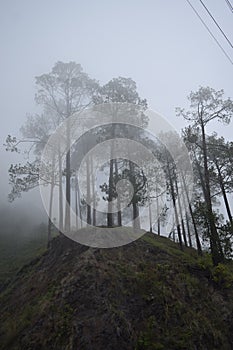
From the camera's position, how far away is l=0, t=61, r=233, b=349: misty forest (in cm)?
747

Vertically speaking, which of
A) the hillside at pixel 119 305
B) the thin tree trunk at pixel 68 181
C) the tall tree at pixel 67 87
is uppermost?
the tall tree at pixel 67 87

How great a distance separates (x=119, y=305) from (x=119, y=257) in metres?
2.76

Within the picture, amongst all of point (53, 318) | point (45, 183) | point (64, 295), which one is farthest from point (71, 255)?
point (45, 183)

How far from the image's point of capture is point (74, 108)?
687 inches

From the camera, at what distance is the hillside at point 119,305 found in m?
7.09

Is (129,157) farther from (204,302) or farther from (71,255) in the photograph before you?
(204,302)

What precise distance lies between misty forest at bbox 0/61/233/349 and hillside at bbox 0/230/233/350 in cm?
4

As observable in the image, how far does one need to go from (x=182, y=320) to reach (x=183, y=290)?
1505 mm

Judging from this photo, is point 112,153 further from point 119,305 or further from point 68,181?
point 119,305

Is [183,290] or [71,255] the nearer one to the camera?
[183,290]

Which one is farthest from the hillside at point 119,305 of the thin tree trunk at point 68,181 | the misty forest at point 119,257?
the thin tree trunk at point 68,181

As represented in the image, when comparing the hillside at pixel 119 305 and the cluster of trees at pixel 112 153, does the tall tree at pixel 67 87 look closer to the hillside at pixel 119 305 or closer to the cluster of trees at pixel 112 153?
the cluster of trees at pixel 112 153

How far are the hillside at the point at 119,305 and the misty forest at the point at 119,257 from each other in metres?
0.04

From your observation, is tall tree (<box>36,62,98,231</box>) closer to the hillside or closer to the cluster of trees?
the cluster of trees
